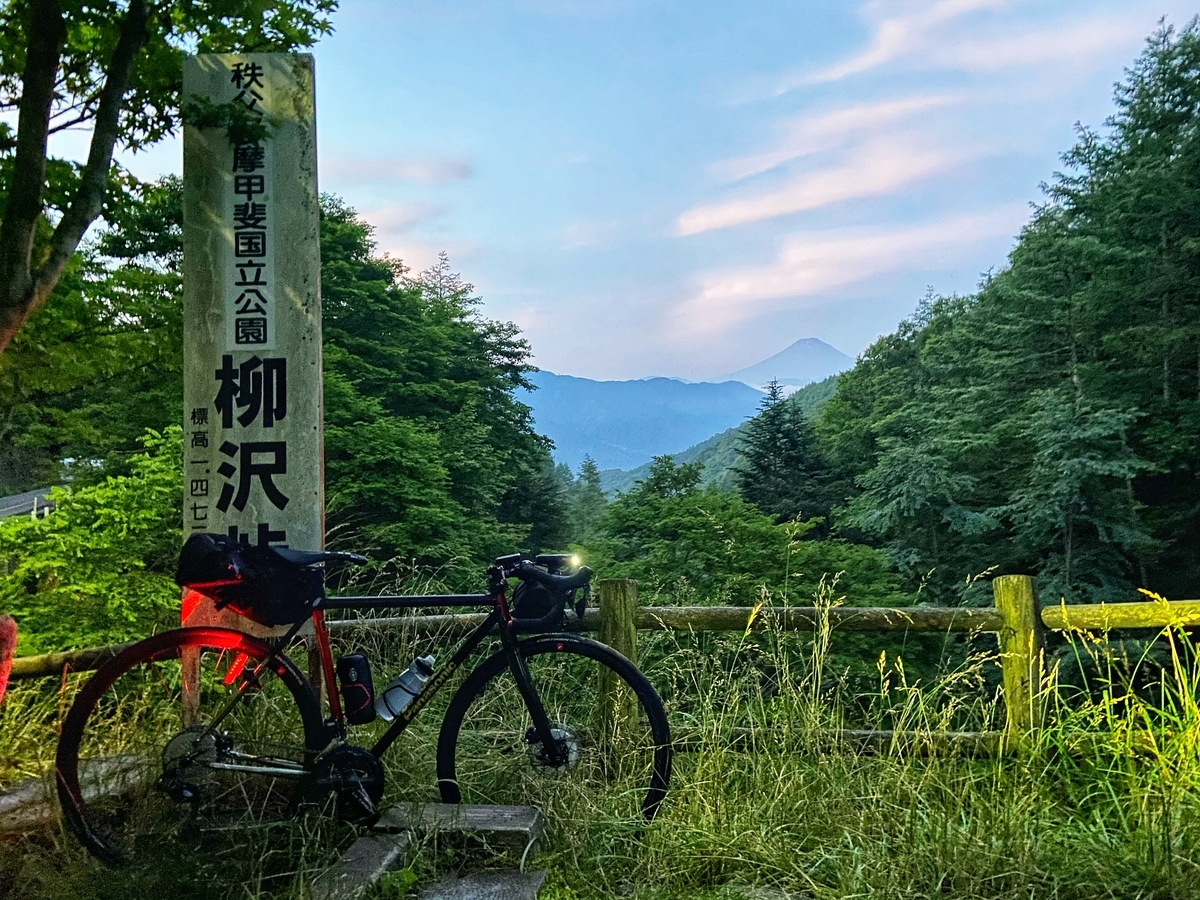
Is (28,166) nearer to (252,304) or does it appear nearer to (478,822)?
(252,304)

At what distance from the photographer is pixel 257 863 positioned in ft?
7.50

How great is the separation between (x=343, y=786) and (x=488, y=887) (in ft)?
1.86

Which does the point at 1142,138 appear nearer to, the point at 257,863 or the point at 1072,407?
the point at 1072,407

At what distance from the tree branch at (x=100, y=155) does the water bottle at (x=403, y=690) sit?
91.6 inches

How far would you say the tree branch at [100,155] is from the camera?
354 centimetres

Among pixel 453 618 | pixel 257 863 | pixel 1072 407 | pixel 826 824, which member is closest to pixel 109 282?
pixel 453 618

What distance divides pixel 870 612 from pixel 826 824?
1.19 metres

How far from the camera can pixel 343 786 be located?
2.57m

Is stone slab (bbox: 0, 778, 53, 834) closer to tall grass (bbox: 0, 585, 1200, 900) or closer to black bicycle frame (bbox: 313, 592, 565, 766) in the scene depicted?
tall grass (bbox: 0, 585, 1200, 900)

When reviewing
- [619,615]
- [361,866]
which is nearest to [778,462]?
[619,615]

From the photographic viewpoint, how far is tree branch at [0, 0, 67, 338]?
11.0 feet

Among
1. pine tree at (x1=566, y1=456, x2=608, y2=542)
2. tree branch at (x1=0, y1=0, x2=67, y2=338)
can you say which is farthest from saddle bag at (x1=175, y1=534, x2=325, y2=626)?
pine tree at (x1=566, y1=456, x2=608, y2=542)

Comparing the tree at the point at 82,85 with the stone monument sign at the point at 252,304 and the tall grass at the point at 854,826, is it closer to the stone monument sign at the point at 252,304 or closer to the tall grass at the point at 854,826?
the stone monument sign at the point at 252,304

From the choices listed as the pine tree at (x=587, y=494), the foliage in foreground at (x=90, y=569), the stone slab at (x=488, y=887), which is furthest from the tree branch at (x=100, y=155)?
the pine tree at (x=587, y=494)
